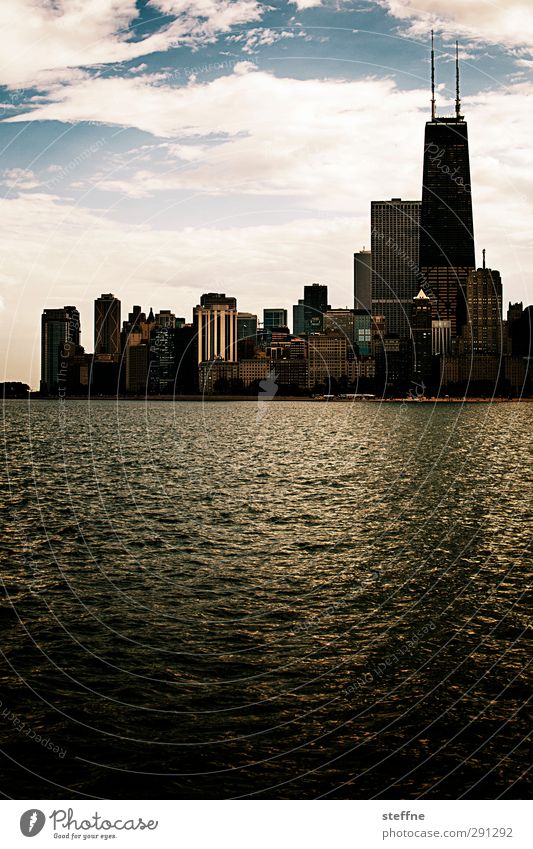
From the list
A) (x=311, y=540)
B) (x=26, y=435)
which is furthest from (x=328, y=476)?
(x=26, y=435)

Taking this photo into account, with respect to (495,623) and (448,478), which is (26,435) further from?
(495,623)

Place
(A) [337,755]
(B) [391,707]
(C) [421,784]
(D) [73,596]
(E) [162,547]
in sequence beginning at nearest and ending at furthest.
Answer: (C) [421,784], (A) [337,755], (B) [391,707], (D) [73,596], (E) [162,547]

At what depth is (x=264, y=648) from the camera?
2414cm

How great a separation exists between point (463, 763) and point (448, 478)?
2008 inches

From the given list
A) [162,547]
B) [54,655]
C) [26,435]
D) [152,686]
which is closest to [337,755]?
[152,686]

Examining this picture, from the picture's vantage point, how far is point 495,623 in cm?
2650

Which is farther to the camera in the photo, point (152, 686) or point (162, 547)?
point (162, 547)

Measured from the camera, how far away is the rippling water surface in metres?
17.5

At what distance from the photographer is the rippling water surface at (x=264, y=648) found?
57.5 feet

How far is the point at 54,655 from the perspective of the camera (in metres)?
23.4
